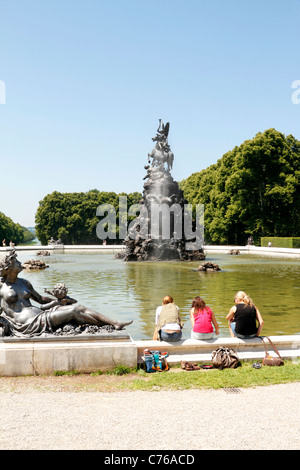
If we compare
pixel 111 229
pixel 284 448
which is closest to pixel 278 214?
pixel 111 229

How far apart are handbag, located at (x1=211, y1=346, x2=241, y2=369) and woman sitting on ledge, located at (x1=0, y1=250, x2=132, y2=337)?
175 cm

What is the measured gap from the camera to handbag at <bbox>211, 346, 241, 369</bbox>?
7305mm

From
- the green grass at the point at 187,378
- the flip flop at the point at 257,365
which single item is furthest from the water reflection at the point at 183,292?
the green grass at the point at 187,378

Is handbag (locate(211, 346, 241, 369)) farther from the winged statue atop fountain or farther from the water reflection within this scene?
the winged statue atop fountain

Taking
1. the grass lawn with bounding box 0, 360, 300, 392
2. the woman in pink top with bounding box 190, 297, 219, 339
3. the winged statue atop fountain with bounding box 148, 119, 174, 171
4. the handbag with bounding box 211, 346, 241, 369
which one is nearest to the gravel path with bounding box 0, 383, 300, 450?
the grass lawn with bounding box 0, 360, 300, 392

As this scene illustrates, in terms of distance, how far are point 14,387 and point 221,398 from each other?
2.95 meters

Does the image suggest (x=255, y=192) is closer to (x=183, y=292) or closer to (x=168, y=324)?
(x=183, y=292)

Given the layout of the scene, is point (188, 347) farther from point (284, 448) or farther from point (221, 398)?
point (284, 448)

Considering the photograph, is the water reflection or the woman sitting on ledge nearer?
the woman sitting on ledge

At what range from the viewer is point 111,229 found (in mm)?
80500

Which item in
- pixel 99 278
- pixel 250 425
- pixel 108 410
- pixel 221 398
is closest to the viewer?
pixel 250 425

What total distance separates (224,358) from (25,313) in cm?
349

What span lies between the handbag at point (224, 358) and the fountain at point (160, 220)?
1188 inches

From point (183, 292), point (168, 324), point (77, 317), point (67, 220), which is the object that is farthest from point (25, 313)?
point (67, 220)
